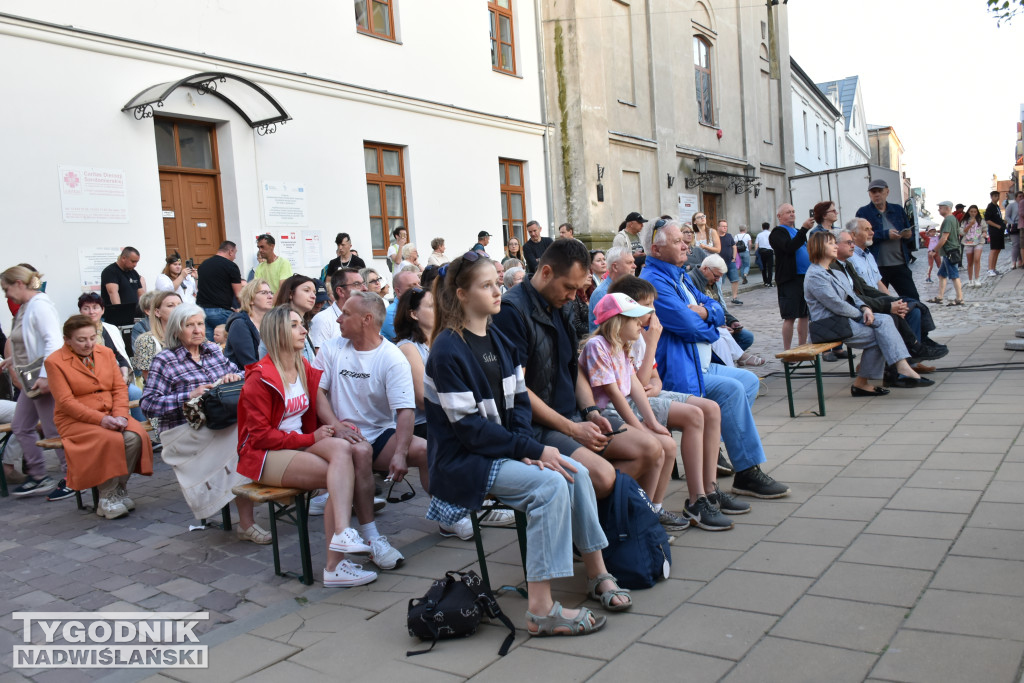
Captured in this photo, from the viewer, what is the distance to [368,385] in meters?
4.94

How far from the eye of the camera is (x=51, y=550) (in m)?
5.07

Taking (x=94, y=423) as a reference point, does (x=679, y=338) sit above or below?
above

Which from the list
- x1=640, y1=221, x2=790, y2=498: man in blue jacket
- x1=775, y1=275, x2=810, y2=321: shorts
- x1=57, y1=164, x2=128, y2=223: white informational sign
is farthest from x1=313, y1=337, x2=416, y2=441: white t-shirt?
x1=57, y1=164, x2=128, y2=223: white informational sign

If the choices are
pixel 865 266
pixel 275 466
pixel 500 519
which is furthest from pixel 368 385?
pixel 865 266

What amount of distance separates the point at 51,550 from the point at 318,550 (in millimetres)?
1747

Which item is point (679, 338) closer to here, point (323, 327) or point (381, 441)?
point (381, 441)

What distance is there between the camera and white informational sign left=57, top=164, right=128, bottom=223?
9484mm

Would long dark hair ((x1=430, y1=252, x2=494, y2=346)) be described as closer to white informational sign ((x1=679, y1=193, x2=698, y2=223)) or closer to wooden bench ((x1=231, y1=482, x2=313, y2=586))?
wooden bench ((x1=231, y1=482, x2=313, y2=586))

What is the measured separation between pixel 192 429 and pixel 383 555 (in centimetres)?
169

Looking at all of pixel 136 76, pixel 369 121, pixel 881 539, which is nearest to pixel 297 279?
pixel 881 539

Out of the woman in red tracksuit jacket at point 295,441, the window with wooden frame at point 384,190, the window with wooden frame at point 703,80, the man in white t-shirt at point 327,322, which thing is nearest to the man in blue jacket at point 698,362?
the woman in red tracksuit jacket at point 295,441

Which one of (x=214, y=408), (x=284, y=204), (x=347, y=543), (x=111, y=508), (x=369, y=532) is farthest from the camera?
(x=284, y=204)

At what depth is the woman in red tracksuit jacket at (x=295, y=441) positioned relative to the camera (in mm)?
4203

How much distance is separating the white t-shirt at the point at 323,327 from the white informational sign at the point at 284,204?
17.8 feet
